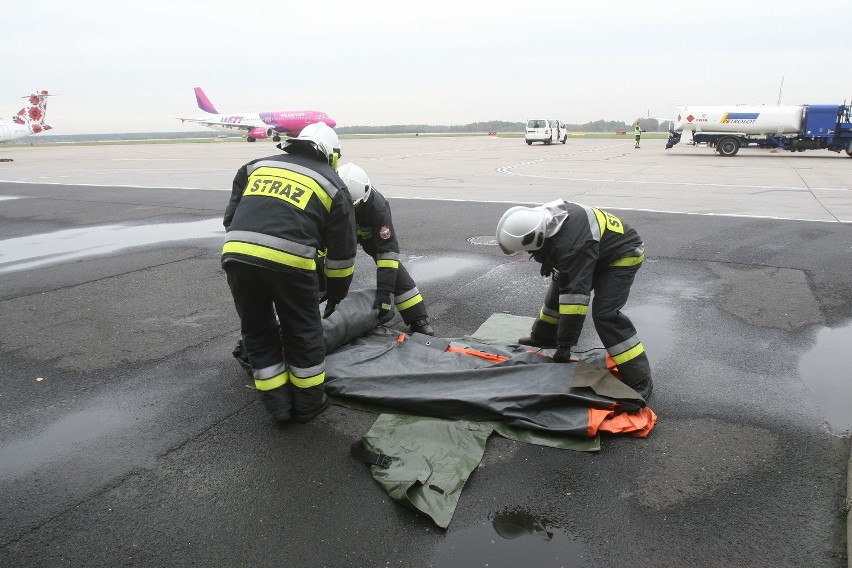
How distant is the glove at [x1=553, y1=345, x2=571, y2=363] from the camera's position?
3955 millimetres

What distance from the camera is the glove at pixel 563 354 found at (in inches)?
156

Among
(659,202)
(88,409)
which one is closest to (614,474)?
(88,409)

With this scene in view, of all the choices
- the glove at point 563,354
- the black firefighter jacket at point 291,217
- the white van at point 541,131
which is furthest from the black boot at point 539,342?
the white van at point 541,131

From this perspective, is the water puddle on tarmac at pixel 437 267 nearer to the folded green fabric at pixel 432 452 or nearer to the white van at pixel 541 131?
the folded green fabric at pixel 432 452

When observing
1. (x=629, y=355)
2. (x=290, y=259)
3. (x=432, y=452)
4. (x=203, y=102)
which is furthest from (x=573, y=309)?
(x=203, y=102)

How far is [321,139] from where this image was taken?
3812 mm

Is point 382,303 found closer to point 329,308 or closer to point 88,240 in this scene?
point 329,308

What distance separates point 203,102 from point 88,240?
5665cm

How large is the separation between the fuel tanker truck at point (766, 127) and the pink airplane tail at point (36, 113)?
43.9 m

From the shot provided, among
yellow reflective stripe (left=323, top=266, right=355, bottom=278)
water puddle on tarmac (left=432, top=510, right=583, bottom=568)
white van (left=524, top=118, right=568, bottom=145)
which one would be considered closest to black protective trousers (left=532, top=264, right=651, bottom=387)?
water puddle on tarmac (left=432, top=510, right=583, bottom=568)

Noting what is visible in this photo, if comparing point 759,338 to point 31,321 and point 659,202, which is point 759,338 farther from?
point 659,202

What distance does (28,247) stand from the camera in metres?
9.32

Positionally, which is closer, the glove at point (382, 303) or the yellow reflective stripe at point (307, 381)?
the yellow reflective stripe at point (307, 381)

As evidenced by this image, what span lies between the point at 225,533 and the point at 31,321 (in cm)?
412
